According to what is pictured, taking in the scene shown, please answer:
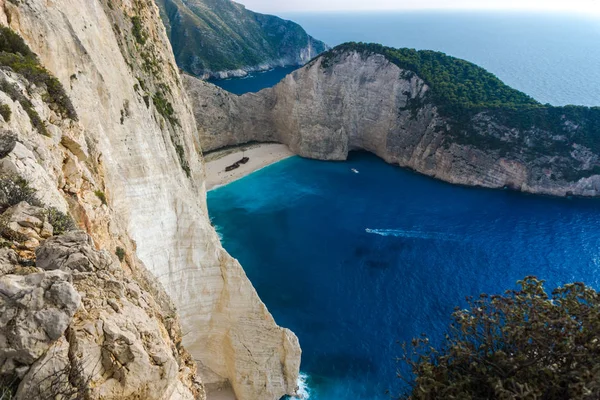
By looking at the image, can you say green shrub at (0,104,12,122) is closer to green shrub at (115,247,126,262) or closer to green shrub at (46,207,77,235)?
green shrub at (46,207,77,235)

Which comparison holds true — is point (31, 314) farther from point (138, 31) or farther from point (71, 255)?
point (138, 31)

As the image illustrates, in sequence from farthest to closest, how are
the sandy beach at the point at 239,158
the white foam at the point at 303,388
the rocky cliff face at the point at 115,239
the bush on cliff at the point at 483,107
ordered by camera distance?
the sandy beach at the point at 239,158 < the bush on cliff at the point at 483,107 < the white foam at the point at 303,388 < the rocky cliff face at the point at 115,239

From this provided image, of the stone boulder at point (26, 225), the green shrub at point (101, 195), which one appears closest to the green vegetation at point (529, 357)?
the stone boulder at point (26, 225)

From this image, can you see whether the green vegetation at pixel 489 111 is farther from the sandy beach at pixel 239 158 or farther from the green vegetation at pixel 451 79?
the sandy beach at pixel 239 158

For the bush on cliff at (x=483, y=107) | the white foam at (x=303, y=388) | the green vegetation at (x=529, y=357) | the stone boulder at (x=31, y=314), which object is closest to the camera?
the stone boulder at (x=31, y=314)

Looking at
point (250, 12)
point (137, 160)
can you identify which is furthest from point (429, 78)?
point (250, 12)

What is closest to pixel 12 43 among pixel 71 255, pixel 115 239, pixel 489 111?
pixel 115 239
